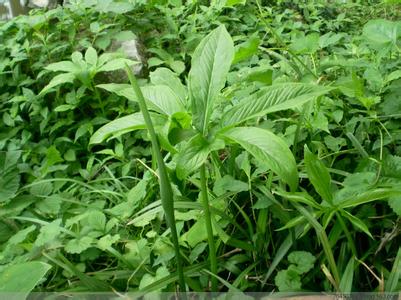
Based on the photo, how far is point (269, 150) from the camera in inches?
29.1

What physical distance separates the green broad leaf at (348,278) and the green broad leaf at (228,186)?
278mm

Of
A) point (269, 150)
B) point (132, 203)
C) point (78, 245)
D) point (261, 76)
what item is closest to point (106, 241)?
point (78, 245)

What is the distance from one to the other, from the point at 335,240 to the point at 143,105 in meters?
0.51

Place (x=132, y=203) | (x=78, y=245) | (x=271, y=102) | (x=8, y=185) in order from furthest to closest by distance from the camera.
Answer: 1. (x=8, y=185)
2. (x=132, y=203)
3. (x=78, y=245)
4. (x=271, y=102)

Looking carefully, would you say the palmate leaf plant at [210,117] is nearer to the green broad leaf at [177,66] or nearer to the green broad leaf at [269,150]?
the green broad leaf at [269,150]

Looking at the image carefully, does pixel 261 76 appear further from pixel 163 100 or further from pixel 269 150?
pixel 269 150

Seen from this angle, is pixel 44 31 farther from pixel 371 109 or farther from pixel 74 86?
pixel 371 109

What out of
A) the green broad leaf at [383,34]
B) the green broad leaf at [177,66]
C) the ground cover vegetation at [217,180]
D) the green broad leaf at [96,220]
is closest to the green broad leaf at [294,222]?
the ground cover vegetation at [217,180]

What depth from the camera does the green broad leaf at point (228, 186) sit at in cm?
103

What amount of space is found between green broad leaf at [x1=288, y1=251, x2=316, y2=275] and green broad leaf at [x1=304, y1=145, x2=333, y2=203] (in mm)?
150

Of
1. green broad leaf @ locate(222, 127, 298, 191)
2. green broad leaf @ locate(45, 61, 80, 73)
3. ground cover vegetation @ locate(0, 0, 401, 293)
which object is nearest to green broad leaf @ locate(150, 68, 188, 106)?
ground cover vegetation @ locate(0, 0, 401, 293)

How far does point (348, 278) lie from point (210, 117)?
43cm

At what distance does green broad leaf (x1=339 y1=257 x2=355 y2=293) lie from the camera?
86cm

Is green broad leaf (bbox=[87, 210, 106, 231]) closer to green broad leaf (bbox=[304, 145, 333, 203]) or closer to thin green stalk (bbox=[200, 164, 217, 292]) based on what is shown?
thin green stalk (bbox=[200, 164, 217, 292])
